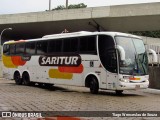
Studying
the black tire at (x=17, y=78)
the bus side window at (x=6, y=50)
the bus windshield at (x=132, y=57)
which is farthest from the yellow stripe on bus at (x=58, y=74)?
the bus side window at (x=6, y=50)

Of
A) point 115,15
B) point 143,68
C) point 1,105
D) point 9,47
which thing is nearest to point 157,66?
point 143,68

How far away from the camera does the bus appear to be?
16703 mm

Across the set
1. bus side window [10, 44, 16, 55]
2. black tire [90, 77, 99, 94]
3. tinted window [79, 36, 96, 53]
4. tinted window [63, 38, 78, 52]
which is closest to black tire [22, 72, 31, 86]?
bus side window [10, 44, 16, 55]

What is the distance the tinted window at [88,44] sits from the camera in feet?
57.6

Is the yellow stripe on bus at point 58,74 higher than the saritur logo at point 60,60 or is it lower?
lower

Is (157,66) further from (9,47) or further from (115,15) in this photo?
(115,15)

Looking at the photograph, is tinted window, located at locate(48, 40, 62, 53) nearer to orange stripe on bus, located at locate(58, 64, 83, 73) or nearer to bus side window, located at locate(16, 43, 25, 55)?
orange stripe on bus, located at locate(58, 64, 83, 73)

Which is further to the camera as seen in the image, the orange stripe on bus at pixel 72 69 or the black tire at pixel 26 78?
the black tire at pixel 26 78

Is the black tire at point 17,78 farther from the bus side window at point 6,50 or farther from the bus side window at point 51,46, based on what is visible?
the bus side window at point 51,46

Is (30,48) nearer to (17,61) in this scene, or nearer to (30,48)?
(30,48)

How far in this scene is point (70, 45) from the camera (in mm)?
19062

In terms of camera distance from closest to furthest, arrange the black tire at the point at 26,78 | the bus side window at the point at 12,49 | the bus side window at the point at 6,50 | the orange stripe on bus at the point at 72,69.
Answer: the orange stripe on bus at the point at 72,69, the black tire at the point at 26,78, the bus side window at the point at 12,49, the bus side window at the point at 6,50

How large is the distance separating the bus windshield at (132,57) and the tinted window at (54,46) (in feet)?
13.3

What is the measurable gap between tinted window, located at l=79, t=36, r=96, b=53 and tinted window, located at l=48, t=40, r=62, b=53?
6.35 ft
